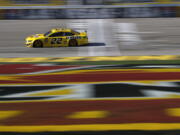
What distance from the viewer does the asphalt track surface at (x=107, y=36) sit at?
19.2 m

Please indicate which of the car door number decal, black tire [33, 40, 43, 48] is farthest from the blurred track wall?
black tire [33, 40, 43, 48]

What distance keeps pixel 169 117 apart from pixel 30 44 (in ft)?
42.6

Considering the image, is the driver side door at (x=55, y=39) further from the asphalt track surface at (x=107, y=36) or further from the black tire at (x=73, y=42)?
the black tire at (x=73, y=42)

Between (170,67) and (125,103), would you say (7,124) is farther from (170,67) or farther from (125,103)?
(170,67)

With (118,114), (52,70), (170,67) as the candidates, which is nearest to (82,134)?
(118,114)

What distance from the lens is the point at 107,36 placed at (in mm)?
23641

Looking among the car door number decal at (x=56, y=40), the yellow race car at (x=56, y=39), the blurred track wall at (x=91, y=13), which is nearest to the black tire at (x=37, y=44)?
the yellow race car at (x=56, y=39)

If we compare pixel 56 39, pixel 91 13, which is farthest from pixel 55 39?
pixel 91 13

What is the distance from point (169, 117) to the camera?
8938 millimetres

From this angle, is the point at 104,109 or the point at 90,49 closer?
the point at 104,109

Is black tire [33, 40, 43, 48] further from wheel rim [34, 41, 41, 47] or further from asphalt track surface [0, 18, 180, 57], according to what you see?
asphalt track surface [0, 18, 180, 57]

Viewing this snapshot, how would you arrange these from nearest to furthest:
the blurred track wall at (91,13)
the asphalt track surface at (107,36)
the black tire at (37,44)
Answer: the asphalt track surface at (107,36)
the black tire at (37,44)
the blurred track wall at (91,13)

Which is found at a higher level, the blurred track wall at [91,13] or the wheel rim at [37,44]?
the blurred track wall at [91,13]

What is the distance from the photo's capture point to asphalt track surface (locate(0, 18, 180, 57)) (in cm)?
1923
